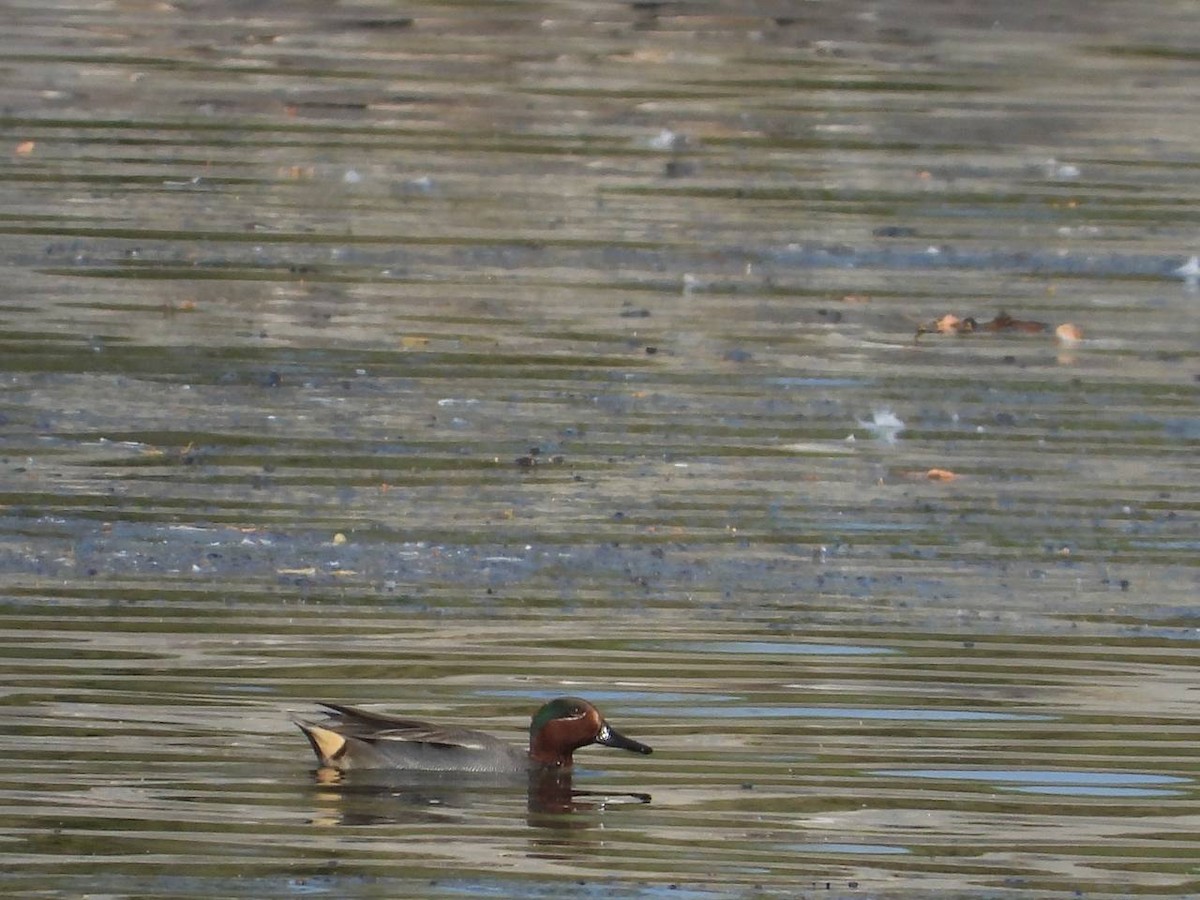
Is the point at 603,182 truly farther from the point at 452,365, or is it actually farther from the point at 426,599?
the point at 426,599

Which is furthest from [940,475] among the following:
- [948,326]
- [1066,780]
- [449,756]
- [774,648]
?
[449,756]

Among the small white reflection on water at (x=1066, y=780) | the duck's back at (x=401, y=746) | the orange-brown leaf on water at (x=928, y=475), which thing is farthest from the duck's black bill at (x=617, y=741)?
the orange-brown leaf on water at (x=928, y=475)

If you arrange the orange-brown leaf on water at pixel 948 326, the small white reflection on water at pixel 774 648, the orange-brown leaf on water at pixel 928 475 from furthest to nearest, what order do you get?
the orange-brown leaf on water at pixel 948 326, the orange-brown leaf on water at pixel 928 475, the small white reflection on water at pixel 774 648

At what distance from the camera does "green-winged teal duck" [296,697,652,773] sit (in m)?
7.25

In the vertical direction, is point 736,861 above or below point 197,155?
below

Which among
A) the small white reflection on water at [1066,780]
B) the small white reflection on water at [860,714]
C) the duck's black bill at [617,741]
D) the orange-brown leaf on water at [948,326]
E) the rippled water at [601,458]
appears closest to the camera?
the rippled water at [601,458]

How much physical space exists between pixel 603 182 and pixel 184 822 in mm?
8378

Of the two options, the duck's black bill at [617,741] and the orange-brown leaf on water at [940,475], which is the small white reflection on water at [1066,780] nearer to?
the duck's black bill at [617,741]

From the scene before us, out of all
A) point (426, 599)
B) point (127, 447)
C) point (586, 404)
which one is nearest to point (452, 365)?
point (586, 404)

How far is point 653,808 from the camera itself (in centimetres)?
712

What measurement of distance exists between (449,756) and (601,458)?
3.20 metres

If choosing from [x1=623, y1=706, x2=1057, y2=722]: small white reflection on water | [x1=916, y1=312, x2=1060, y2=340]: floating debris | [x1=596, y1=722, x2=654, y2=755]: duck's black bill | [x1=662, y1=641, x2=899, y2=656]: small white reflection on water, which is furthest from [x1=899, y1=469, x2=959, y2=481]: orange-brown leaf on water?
[x1=596, y1=722, x2=654, y2=755]: duck's black bill

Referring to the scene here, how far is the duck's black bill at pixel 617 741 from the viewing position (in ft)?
24.1

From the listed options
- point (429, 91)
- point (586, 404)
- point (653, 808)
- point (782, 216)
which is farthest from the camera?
point (429, 91)
